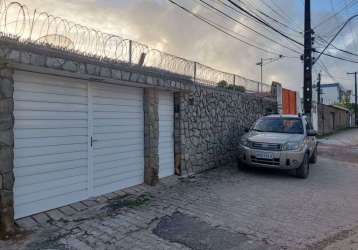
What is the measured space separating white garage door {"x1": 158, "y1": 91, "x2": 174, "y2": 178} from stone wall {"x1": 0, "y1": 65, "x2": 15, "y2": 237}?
3835 mm

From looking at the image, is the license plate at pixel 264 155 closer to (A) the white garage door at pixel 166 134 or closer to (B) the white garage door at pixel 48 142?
(A) the white garage door at pixel 166 134

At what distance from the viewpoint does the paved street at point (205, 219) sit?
13.6 ft

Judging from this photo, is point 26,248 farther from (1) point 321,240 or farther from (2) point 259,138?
(2) point 259,138

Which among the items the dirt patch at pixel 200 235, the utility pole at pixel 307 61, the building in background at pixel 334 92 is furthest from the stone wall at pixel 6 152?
the building in background at pixel 334 92

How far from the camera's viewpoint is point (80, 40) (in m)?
5.34

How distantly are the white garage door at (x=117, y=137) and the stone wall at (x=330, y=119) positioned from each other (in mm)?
21542

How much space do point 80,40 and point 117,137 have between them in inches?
84.1

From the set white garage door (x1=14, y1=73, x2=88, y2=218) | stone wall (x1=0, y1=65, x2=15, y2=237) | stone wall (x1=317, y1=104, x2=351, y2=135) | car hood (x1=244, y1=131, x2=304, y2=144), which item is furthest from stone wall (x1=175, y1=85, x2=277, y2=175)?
stone wall (x1=317, y1=104, x2=351, y2=135)

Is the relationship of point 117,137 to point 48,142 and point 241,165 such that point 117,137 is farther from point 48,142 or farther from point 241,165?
point 241,165

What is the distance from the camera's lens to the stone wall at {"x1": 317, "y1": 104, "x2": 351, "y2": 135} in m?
26.1

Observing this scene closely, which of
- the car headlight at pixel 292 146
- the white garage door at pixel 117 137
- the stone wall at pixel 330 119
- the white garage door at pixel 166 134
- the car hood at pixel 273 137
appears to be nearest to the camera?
the white garage door at pixel 117 137

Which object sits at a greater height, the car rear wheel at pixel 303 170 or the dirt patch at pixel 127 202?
the car rear wheel at pixel 303 170

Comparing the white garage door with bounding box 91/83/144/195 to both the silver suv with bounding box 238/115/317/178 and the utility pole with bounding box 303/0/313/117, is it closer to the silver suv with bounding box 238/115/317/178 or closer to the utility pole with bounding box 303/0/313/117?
the silver suv with bounding box 238/115/317/178

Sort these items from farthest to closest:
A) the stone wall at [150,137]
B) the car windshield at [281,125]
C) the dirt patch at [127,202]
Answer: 1. the car windshield at [281,125]
2. the stone wall at [150,137]
3. the dirt patch at [127,202]
